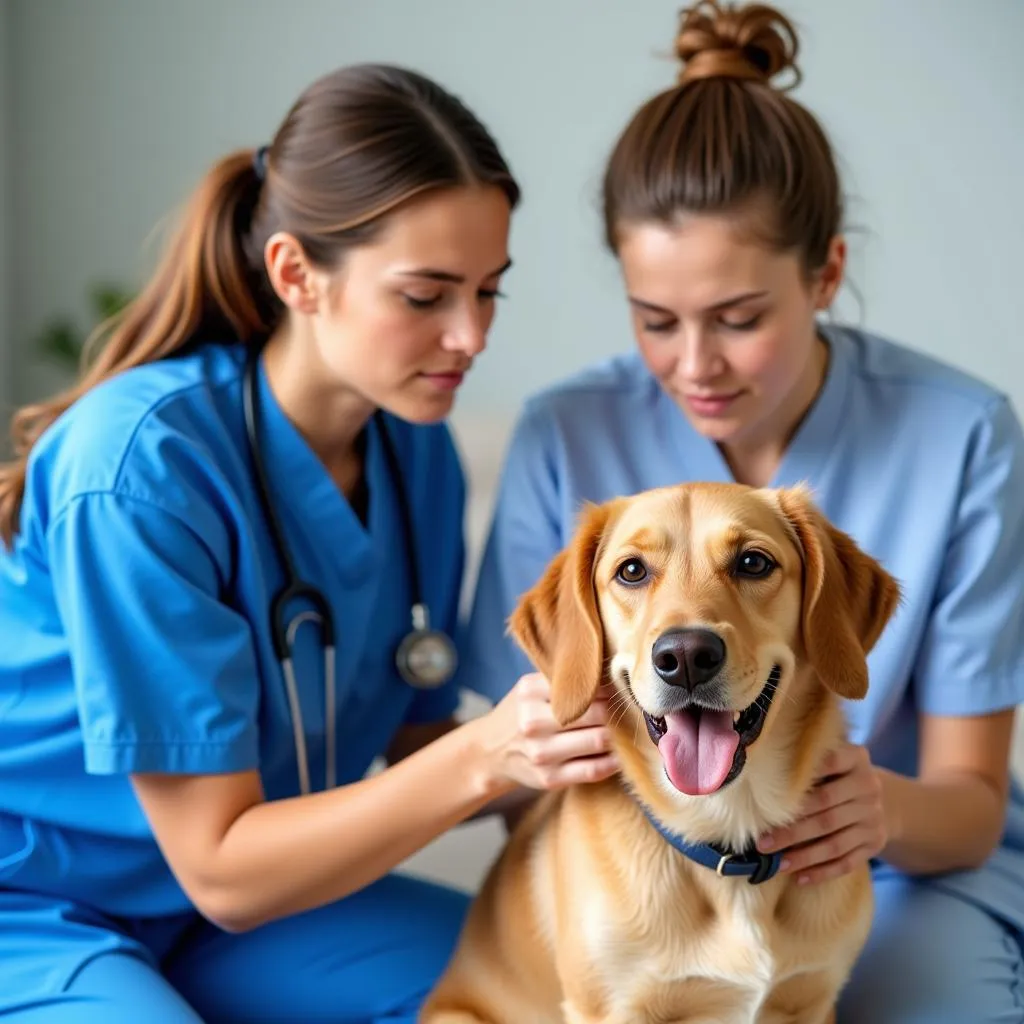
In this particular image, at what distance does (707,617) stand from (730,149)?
75 centimetres

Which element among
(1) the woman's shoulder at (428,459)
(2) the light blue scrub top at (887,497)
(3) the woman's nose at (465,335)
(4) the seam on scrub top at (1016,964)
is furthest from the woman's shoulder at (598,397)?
(4) the seam on scrub top at (1016,964)

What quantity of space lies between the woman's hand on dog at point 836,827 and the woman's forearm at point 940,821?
3.5 inches

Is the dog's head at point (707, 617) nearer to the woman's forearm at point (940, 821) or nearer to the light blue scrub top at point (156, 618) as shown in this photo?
the woman's forearm at point (940, 821)

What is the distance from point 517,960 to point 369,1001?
1.17ft

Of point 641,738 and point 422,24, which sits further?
point 422,24

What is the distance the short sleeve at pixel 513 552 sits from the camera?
196 centimetres

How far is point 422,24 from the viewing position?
13.2ft

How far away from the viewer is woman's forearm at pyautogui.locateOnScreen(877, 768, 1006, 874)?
1629 millimetres

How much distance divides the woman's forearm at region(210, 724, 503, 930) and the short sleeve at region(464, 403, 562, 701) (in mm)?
399

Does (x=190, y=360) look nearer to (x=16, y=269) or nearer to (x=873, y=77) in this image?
(x=873, y=77)

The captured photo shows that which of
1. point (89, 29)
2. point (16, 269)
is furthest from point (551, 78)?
point (16, 269)

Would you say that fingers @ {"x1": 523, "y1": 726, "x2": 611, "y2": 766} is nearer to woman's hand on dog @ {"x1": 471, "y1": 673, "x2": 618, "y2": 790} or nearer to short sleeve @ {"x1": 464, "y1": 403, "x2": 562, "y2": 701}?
woman's hand on dog @ {"x1": 471, "y1": 673, "x2": 618, "y2": 790}

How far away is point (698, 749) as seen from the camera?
1.34 m

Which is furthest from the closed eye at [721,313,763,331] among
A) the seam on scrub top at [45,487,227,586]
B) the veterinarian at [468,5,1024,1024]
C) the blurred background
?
the blurred background
